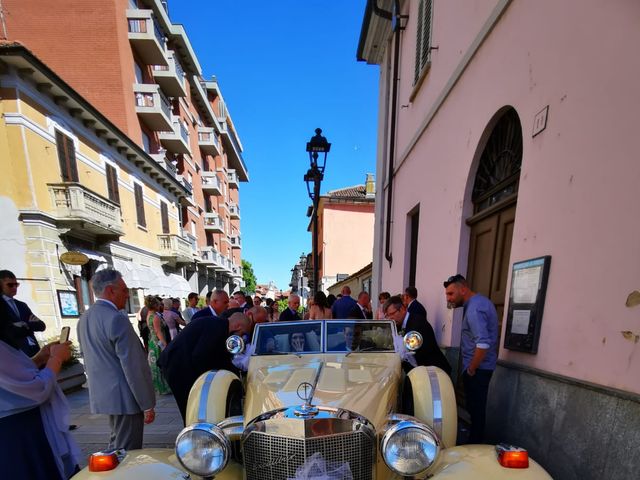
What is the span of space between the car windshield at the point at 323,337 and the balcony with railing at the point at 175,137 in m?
18.6

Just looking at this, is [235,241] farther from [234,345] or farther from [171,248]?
[234,345]

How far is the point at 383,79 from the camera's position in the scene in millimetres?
8852

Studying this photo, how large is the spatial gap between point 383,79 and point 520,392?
8.62 meters

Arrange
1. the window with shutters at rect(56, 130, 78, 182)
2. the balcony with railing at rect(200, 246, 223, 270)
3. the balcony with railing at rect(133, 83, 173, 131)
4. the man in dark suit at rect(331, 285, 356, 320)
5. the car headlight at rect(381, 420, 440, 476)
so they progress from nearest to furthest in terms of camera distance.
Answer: the car headlight at rect(381, 420, 440, 476) → the man in dark suit at rect(331, 285, 356, 320) → the window with shutters at rect(56, 130, 78, 182) → the balcony with railing at rect(133, 83, 173, 131) → the balcony with railing at rect(200, 246, 223, 270)

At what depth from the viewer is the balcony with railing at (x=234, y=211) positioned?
125ft

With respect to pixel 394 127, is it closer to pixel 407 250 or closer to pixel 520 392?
pixel 407 250

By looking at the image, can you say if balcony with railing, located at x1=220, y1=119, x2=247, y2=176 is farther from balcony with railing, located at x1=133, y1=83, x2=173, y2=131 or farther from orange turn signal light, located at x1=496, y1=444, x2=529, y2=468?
orange turn signal light, located at x1=496, y1=444, x2=529, y2=468

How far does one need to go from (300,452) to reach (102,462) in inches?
47.2

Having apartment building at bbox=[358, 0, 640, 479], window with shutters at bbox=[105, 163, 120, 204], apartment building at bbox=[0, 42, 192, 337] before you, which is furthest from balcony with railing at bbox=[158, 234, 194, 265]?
apartment building at bbox=[358, 0, 640, 479]

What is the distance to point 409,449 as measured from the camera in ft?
5.35

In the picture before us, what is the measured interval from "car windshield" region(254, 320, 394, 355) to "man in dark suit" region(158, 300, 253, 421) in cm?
42

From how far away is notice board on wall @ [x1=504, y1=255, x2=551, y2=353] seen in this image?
2695mm

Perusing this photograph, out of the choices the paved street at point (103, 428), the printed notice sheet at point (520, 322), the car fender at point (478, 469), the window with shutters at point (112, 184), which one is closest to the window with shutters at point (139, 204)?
the window with shutters at point (112, 184)

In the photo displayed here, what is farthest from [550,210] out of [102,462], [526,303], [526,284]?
Result: [102,462]
